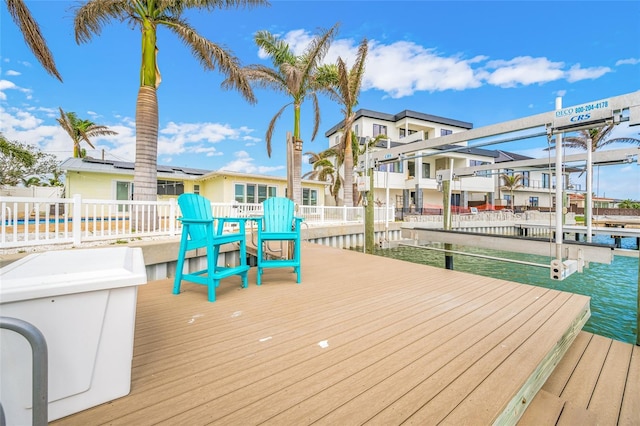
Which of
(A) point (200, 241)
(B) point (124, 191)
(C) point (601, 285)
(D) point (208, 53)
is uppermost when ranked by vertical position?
(D) point (208, 53)

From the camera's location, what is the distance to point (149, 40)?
7.29 meters

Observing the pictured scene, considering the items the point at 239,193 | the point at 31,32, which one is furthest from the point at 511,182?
the point at 31,32

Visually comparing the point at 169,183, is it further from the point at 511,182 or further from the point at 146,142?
the point at 511,182

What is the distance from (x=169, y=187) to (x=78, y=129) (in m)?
13.0

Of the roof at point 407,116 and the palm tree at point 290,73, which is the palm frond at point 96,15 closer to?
the palm tree at point 290,73

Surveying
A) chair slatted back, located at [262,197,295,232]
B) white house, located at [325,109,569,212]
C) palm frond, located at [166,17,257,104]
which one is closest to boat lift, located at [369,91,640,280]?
chair slatted back, located at [262,197,295,232]

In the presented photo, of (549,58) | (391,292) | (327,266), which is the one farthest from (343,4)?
(391,292)

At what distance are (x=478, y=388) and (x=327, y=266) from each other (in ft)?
11.2

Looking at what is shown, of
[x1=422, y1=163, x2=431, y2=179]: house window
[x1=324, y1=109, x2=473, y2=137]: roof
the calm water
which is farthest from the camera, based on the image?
[x1=422, y1=163, x2=431, y2=179]: house window

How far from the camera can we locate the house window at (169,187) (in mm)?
14977

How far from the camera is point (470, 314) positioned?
257cm

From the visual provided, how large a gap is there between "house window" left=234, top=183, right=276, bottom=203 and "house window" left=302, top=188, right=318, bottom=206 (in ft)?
7.06

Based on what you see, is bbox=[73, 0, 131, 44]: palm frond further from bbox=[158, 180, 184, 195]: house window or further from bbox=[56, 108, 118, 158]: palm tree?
bbox=[56, 108, 118, 158]: palm tree

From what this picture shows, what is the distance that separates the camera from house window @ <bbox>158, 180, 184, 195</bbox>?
14977 mm
